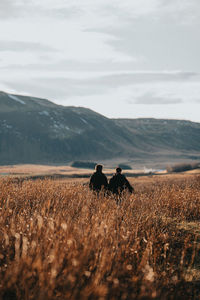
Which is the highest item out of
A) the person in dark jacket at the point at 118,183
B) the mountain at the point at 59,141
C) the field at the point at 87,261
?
the mountain at the point at 59,141

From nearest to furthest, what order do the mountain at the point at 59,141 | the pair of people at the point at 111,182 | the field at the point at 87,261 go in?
the field at the point at 87,261 → the pair of people at the point at 111,182 → the mountain at the point at 59,141

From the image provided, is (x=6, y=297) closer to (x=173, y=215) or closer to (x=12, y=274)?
(x=12, y=274)

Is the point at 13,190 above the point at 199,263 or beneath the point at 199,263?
above

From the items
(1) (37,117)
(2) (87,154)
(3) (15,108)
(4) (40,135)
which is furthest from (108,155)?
(3) (15,108)

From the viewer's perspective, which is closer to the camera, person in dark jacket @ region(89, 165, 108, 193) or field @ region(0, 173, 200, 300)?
field @ region(0, 173, 200, 300)

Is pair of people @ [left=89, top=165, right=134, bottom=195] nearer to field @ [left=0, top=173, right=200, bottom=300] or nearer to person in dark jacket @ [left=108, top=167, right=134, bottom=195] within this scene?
person in dark jacket @ [left=108, top=167, right=134, bottom=195]

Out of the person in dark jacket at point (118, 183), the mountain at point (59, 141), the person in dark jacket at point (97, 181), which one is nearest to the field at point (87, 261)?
the person in dark jacket at point (97, 181)

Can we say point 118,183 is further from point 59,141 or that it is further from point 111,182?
point 59,141

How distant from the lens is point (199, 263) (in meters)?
5.06

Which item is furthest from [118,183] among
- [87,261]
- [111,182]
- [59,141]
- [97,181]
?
[59,141]

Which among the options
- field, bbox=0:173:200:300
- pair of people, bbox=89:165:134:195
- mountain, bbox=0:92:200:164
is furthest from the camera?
mountain, bbox=0:92:200:164

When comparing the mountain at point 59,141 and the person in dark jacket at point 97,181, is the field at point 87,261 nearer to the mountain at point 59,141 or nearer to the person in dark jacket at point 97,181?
the person in dark jacket at point 97,181

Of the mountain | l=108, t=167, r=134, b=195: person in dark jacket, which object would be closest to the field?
l=108, t=167, r=134, b=195: person in dark jacket

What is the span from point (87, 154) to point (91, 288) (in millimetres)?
159509
